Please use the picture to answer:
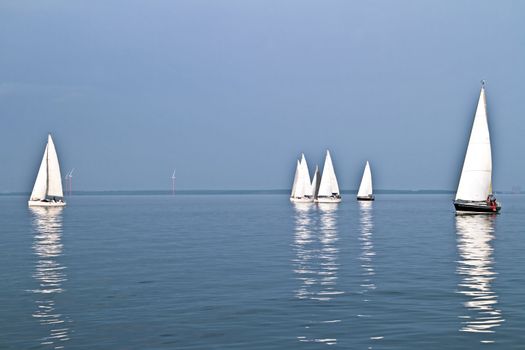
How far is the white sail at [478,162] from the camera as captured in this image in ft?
272

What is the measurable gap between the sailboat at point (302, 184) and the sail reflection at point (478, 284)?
104 m

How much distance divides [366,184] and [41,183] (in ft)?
267

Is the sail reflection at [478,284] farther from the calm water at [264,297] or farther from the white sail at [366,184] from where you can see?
the white sail at [366,184]

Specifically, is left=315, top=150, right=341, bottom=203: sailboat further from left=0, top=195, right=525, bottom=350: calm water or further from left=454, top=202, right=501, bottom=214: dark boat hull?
left=0, top=195, right=525, bottom=350: calm water

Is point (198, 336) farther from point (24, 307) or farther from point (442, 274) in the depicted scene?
point (442, 274)

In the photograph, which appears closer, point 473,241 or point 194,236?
point 473,241

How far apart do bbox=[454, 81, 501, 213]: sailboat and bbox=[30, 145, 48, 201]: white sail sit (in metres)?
74.0

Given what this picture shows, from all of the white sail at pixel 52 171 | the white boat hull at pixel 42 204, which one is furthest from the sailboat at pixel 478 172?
the white boat hull at pixel 42 204

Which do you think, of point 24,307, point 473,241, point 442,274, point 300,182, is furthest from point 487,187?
point 300,182

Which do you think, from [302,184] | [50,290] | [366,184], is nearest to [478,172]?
[50,290]

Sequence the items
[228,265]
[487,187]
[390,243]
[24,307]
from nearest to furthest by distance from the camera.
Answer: [24,307]
[228,265]
[390,243]
[487,187]

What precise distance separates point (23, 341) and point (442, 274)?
67.0 feet

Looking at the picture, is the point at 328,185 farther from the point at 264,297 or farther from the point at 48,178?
the point at 264,297

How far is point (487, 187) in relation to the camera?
278 feet
